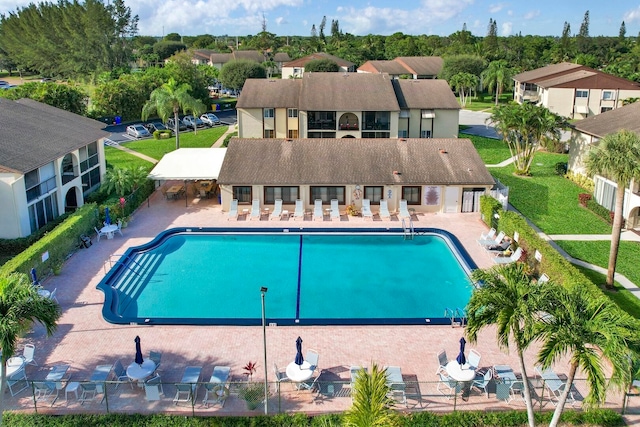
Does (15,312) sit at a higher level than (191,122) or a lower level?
lower

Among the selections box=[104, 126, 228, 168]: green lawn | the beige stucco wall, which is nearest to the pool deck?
box=[104, 126, 228, 168]: green lawn

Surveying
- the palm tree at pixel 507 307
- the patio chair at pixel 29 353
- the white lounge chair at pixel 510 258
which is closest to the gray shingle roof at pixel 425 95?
the white lounge chair at pixel 510 258

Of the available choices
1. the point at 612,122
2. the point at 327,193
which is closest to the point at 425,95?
the point at 612,122

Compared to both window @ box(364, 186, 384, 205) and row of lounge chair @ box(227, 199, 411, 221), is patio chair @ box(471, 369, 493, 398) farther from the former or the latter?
window @ box(364, 186, 384, 205)

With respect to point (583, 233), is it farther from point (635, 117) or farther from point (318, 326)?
point (318, 326)

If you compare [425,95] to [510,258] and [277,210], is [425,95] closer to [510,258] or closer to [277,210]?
[277,210]

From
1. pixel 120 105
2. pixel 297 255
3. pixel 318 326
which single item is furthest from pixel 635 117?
pixel 120 105
